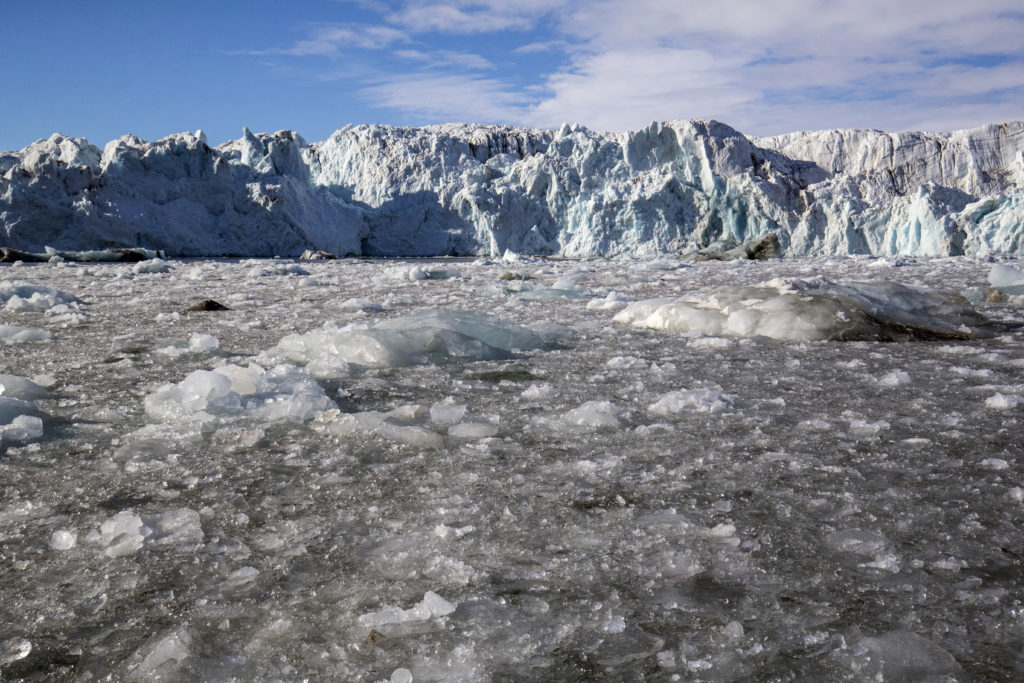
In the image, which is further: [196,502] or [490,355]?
[490,355]

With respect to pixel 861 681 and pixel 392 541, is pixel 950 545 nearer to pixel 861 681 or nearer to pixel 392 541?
pixel 861 681

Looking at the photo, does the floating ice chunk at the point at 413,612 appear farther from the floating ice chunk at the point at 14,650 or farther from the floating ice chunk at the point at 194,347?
the floating ice chunk at the point at 194,347

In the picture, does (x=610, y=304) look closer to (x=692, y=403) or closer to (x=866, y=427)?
(x=692, y=403)

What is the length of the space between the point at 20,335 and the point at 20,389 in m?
1.41

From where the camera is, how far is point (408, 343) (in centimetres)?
281

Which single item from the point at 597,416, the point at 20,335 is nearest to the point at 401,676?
the point at 597,416

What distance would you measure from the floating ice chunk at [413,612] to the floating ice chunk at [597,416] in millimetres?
933

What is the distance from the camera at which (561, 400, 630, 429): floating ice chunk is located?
189cm

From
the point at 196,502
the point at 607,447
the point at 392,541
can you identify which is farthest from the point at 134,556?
the point at 607,447

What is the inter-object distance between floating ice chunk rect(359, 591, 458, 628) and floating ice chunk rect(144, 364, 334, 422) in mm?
1062

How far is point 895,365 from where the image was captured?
268 cm

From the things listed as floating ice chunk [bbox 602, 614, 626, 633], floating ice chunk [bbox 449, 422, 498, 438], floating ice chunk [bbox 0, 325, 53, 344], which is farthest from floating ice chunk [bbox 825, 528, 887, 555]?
floating ice chunk [bbox 0, 325, 53, 344]

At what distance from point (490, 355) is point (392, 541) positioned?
172 cm

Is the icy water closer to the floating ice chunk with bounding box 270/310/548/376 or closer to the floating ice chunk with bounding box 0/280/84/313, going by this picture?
the floating ice chunk with bounding box 270/310/548/376
